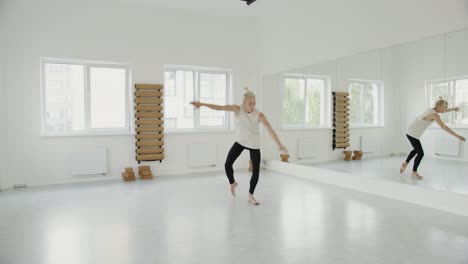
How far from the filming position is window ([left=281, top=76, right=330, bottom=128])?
19.7ft

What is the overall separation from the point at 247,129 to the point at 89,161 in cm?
327

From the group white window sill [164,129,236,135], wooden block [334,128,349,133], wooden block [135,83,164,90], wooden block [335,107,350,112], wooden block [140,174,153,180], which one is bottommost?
wooden block [140,174,153,180]

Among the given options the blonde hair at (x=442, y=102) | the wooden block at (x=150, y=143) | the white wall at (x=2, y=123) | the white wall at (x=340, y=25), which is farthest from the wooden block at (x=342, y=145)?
the white wall at (x=2, y=123)

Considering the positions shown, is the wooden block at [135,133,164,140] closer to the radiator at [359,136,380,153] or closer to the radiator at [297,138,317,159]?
the radiator at [297,138,317,159]

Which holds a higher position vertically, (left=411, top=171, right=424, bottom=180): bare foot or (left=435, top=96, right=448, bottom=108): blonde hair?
(left=435, top=96, right=448, bottom=108): blonde hair

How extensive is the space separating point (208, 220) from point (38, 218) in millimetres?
1884

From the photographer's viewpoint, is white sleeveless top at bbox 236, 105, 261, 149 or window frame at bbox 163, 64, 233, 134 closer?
white sleeveless top at bbox 236, 105, 261, 149

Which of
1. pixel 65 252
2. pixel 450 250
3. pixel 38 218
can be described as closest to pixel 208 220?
pixel 65 252

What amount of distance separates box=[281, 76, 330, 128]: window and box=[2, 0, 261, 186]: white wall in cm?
110

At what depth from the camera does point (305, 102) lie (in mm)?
6461

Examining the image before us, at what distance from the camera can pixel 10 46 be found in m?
5.36

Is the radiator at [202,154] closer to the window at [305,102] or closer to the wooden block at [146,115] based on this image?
the wooden block at [146,115]

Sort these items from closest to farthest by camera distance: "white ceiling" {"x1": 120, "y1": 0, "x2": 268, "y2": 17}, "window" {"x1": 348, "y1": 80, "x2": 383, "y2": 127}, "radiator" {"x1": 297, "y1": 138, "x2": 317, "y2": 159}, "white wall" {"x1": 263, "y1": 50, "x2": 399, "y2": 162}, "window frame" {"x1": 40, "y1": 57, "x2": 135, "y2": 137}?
"white wall" {"x1": 263, "y1": 50, "x2": 399, "y2": 162}
"window" {"x1": 348, "y1": 80, "x2": 383, "y2": 127}
"window frame" {"x1": 40, "y1": 57, "x2": 135, "y2": 137}
"white ceiling" {"x1": 120, "y1": 0, "x2": 268, "y2": 17}
"radiator" {"x1": 297, "y1": 138, "x2": 317, "y2": 159}

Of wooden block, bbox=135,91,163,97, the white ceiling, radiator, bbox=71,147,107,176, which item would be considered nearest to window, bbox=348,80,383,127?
the white ceiling
